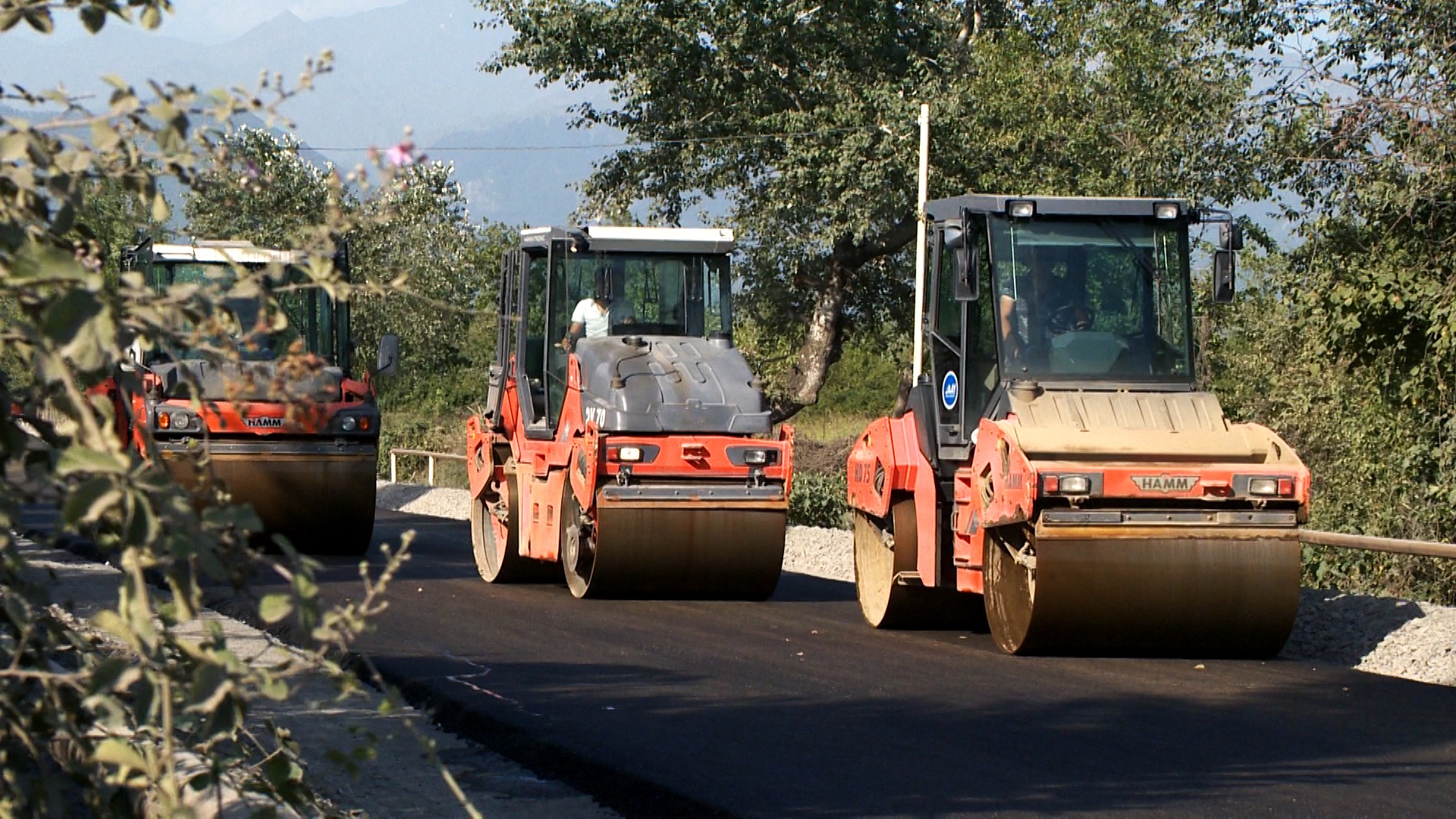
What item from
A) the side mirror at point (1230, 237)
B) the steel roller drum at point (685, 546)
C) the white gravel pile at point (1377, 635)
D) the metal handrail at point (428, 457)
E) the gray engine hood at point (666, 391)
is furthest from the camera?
the metal handrail at point (428, 457)

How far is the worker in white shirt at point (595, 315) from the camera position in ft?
44.1

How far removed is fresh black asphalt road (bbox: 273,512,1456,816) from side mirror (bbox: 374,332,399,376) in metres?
4.13

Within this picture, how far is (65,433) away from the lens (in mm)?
3086

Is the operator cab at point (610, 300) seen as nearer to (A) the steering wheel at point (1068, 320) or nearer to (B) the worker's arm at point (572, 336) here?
(B) the worker's arm at point (572, 336)

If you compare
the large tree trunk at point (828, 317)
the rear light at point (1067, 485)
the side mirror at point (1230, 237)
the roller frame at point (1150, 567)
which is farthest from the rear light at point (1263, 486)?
the large tree trunk at point (828, 317)

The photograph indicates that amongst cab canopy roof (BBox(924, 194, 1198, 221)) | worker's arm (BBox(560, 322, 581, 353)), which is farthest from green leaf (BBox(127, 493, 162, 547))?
worker's arm (BBox(560, 322, 581, 353))

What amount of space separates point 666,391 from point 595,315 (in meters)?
1.12

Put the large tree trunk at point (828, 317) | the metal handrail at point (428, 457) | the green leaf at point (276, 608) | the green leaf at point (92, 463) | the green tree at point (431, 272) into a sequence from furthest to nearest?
the green tree at point (431, 272)
the large tree trunk at point (828, 317)
the metal handrail at point (428, 457)
the green leaf at point (276, 608)
the green leaf at point (92, 463)

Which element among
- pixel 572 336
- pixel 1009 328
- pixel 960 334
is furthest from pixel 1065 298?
pixel 572 336

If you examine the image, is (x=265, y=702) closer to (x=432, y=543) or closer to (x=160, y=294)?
(x=160, y=294)

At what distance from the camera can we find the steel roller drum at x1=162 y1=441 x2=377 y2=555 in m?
15.3

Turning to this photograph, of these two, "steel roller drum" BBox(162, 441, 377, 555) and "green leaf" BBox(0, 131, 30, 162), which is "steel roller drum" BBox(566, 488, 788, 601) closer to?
"steel roller drum" BBox(162, 441, 377, 555)

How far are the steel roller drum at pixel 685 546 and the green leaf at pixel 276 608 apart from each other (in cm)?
944

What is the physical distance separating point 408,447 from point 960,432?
2525 centimetres
